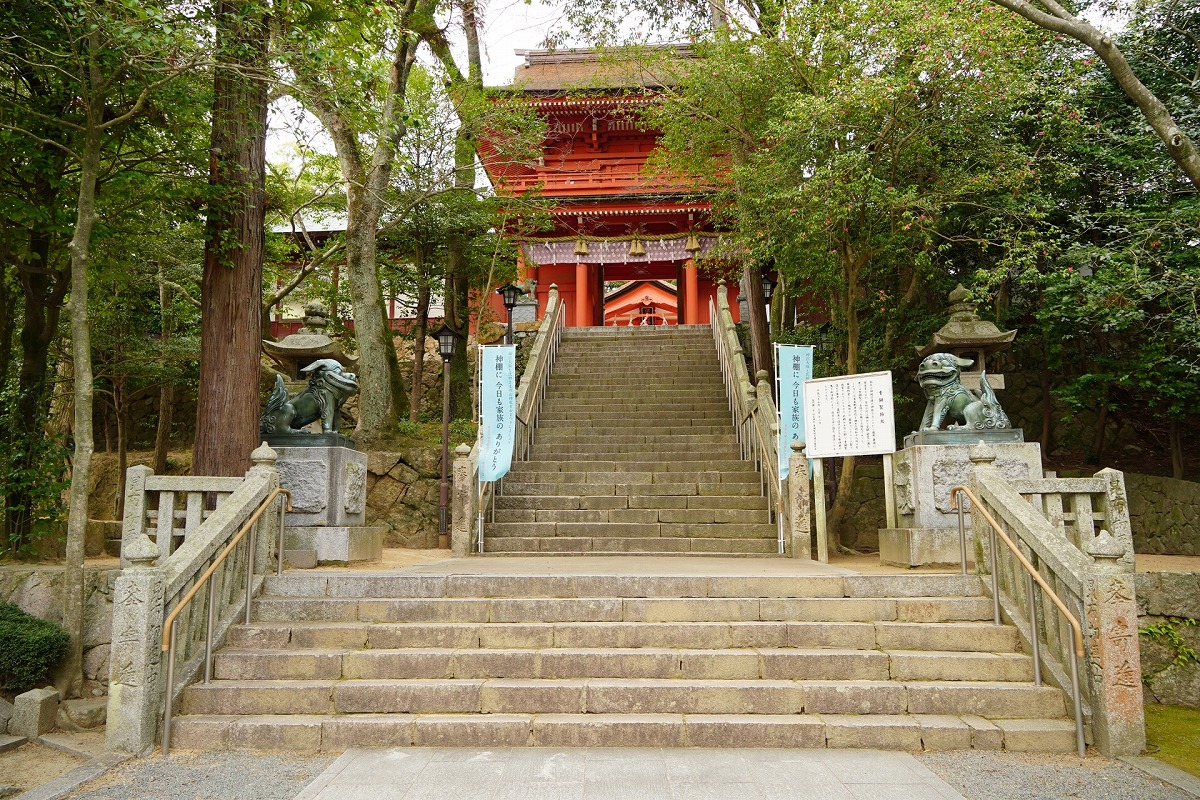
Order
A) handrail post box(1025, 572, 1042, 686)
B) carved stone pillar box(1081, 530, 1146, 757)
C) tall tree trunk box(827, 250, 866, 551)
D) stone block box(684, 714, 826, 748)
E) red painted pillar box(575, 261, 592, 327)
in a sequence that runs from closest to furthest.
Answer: carved stone pillar box(1081, 530, 1146, 757)
stone block box(684, 714, 826, 748)
handrail post box(1025, 572, 1042, 686)
tall tree trunk box(827, 250, 866, 551)
red painted pillar box(575, 261, 592, 327)

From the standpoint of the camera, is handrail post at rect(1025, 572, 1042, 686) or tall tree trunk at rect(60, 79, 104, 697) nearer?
handrail post at rect(1025, 572, 1042, 686)

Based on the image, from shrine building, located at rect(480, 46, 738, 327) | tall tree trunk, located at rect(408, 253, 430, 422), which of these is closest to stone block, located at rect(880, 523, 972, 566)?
tall tree trunk, located at rect(408, 253, 430, 422)

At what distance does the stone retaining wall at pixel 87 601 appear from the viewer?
19.7 ft

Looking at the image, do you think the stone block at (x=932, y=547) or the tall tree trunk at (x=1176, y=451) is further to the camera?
the tall tree trunk at (x=1176, y=451)

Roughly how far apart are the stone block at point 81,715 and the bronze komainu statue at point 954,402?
752 cm

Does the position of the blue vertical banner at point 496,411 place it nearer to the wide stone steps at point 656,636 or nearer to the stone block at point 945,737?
the wide stone steps at point 656,636

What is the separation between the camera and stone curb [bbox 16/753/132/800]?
12.0 ft

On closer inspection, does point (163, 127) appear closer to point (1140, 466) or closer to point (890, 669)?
point (890, 669)

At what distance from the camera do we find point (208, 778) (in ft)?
12.8

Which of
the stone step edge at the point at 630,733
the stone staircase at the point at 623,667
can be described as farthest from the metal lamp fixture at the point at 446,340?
the stone step edge at the point at 630,733

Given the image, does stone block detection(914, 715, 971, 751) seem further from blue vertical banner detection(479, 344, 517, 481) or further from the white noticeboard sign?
blue vertical banner detection(479, 344, 517, 481)

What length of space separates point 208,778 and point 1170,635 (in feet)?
23.8

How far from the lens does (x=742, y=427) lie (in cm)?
1027

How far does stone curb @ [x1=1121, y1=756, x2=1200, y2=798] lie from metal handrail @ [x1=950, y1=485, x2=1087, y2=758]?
9.8 inches
